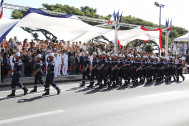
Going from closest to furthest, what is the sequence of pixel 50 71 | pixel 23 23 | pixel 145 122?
1. pixel 145 122
2. pixel 50 71
3. pixel 23 23

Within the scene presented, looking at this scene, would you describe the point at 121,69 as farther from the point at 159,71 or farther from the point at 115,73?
the point at 159,71

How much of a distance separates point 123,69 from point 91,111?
6.79 metres

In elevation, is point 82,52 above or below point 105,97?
above

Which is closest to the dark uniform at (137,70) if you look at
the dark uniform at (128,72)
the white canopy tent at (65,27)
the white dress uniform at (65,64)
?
the dark uniform at (128,72)

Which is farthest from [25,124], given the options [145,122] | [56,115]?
[145,122]

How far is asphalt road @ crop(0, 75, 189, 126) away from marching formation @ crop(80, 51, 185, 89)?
3.03 m

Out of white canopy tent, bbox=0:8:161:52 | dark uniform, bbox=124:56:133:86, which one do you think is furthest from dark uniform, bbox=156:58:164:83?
white canopy tent, bbox=0:8:161:52

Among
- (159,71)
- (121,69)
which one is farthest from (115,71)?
(159,71)

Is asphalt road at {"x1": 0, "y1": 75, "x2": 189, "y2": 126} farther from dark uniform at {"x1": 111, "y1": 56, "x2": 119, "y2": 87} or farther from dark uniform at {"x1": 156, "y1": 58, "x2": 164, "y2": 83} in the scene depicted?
dark uniform at {"x1": 156, "y1": 58, "x2": 164, "y2": 83}

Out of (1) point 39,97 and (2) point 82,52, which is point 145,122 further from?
(2) point 82,52

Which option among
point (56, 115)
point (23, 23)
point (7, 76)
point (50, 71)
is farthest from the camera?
point (23, 23)

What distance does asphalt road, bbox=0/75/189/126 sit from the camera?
6047mm

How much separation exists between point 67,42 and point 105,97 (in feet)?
28.6

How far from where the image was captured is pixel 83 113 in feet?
22.8
